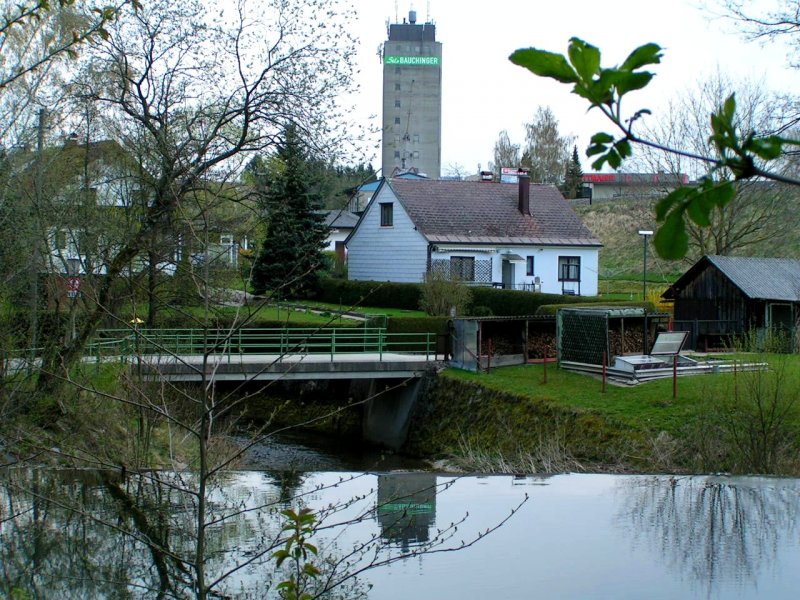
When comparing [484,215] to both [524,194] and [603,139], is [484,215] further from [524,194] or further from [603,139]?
[603,139]

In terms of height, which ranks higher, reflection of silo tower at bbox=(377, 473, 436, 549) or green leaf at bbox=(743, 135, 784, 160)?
green leaf at bbox=(743, 135, 784, 160)

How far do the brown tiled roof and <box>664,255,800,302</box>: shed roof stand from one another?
529 inches

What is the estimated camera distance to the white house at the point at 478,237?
42469 mm

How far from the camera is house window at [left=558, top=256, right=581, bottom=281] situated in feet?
146

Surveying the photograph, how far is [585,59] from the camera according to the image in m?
1.86

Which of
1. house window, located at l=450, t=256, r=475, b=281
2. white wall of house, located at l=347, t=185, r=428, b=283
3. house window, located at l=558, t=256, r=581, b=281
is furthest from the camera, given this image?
house window, located at l=558, t=256, r=581, b=281

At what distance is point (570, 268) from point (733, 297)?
1554 cm

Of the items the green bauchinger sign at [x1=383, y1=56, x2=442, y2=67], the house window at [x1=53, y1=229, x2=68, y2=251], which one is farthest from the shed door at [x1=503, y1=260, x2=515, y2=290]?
the green bauchinger sign at [x1=383, y1=56, x2=442, y2=67]

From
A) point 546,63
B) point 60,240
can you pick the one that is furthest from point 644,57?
point 60,240

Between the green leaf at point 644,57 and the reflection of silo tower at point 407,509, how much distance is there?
4861 mm

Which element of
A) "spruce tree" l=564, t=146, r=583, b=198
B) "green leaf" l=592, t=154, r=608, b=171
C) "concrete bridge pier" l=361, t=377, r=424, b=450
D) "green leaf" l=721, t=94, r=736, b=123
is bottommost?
→ "concrete bridge pier" l=361, t=377, r=424, b=450

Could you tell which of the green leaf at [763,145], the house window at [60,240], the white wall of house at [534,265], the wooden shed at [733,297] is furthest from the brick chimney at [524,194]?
the green leaf at [763,145]

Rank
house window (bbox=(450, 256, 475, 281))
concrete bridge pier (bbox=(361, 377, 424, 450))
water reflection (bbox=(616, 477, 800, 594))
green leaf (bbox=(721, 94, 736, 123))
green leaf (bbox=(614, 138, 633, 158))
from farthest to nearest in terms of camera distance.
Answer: house window (bbox=(450, 256, 475, 281))
concrete bridge pier (bbox=(361, 377, 424, 450))
water reflection (bbox=(616, 477, 800, 594))
green leaf (bbox=(614, 138, 633, 158))
green leaf (bbox=(721, 94, 736, 123))

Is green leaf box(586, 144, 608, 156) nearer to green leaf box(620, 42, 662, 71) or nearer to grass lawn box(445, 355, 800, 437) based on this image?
green leaf box(620, 42, 662, 71)
